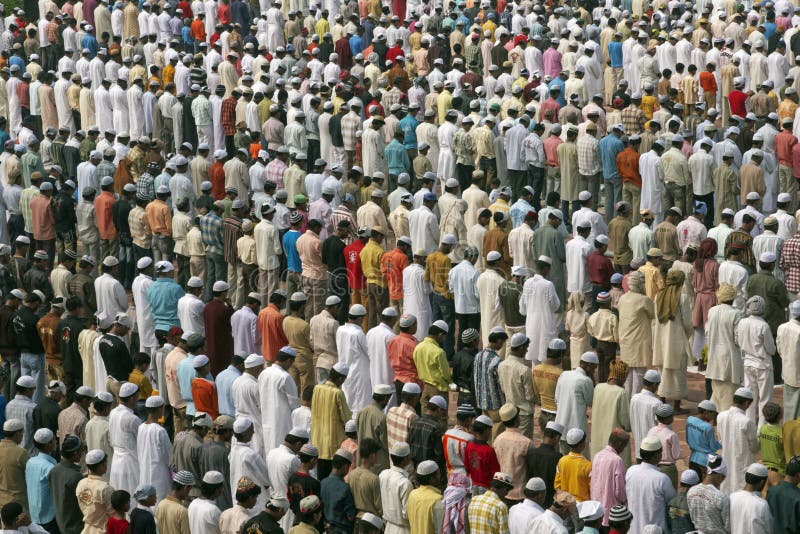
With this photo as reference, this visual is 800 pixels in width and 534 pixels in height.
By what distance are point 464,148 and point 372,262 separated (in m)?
5.21

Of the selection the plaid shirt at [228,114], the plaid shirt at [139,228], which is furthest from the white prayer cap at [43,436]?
the plaid shirt at [228,114]

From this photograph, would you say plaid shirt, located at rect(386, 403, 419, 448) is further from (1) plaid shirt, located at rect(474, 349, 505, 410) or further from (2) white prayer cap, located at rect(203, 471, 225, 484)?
(2) white prayer cap, located at rect(203, 471, 225, 484)

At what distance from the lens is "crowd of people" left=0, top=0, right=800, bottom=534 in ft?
46.5

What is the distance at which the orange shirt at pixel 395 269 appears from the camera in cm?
1953

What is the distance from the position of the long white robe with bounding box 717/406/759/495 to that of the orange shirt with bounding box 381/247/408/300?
17.8 ft

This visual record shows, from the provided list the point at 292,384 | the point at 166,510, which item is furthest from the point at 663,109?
the point at 166,510

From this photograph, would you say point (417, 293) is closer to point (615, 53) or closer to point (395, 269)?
point (395, 269)

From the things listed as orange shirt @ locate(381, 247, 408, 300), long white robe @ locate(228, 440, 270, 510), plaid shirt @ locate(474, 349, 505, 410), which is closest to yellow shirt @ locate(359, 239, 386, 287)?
orange shirt @ locate(381, 247, 408, 300)

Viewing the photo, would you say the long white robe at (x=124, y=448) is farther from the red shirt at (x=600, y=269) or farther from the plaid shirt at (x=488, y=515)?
the red shirt at (x=600, y=269)

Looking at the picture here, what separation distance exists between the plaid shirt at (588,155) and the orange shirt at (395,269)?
500 centimetres

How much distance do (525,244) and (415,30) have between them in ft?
43.6

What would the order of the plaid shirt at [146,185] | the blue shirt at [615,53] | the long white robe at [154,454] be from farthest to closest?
1. the blue shirt at [615,53]
2. the plaid shirt at [146,185]
3. the long white robe at [154,454]

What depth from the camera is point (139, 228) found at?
22.3 m

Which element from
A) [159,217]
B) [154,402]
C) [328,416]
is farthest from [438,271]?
[154,402]
